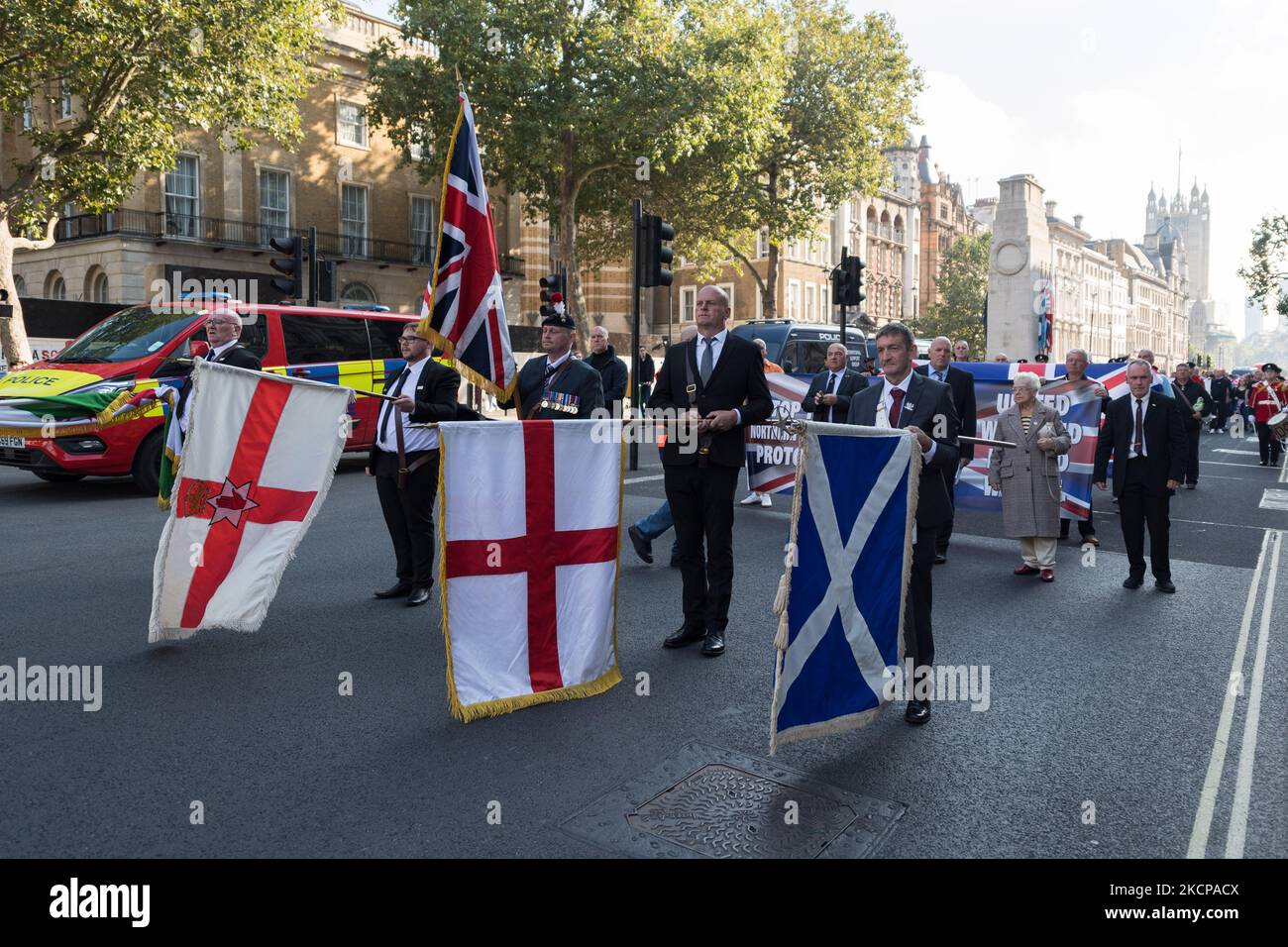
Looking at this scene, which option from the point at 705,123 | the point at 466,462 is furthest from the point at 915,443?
the point at 705,123

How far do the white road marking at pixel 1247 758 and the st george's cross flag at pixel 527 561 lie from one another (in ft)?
9.11

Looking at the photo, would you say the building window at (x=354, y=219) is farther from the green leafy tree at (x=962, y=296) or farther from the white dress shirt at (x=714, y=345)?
the green leafy tree at (x=962, y=296)

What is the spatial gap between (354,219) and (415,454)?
114ft

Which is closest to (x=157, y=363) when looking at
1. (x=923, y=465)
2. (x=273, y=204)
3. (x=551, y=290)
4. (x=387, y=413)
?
(x=551, y=290)

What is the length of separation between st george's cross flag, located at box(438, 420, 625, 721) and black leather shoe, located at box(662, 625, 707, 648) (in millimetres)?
769

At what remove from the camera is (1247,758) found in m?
4.36

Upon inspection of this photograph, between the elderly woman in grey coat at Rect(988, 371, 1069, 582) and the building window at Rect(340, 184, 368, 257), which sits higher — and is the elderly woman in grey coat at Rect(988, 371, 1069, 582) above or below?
below

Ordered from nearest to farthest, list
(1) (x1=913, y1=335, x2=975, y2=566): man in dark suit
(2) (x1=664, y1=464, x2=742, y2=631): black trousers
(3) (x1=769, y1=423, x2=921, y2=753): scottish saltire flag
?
(3) (x1=769, y1=423, x2=921, y2=753): scottish saltire flag → (2) (x1=664, y1=464, x2=742, y2=631): black trousers → (1) (x1=913, y1=335, x2=975, y2=566): man in dark suit

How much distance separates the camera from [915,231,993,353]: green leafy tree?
78.5 metres

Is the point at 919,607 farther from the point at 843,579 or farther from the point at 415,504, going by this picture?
the point at 415,504

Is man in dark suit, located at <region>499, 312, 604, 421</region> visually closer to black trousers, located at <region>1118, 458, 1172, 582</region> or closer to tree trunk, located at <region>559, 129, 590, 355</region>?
black trousers, located at <region>1118, 458, 1172, 582</region>

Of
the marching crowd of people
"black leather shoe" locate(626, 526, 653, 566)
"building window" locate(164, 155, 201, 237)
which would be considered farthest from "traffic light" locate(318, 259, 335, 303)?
"building window" locate(164, 155, 201, 237)

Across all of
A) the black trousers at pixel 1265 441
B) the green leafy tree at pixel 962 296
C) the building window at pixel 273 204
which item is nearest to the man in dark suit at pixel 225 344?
the black trousers at pixel 1265 441
